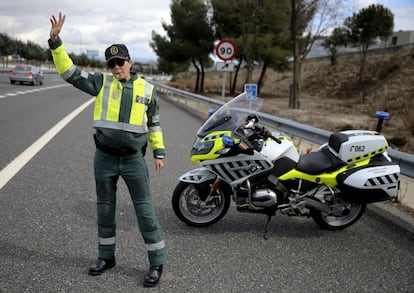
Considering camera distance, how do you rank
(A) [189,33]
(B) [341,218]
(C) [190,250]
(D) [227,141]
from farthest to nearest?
(A) [189,33], (B) [341,218], (D) [227,141], (C) [190,250]

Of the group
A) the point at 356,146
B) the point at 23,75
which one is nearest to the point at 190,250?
the point at 356,146

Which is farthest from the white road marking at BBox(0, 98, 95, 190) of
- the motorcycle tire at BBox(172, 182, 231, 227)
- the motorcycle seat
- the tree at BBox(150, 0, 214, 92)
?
the tree at BBox(150, 0, 214, 92)

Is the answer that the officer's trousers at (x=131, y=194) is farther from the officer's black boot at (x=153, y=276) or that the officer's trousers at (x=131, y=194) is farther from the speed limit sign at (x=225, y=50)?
the speed limit sign at (x=225, y=50)

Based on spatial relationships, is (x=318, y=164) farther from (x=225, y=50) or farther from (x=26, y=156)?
(x=225, y=50)

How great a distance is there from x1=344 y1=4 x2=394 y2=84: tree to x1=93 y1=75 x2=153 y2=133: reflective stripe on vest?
4681 centimetres

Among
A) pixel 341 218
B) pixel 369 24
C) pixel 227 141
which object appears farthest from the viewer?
pixel 369 24

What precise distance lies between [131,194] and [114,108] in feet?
2.39

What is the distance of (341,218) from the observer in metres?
4.52

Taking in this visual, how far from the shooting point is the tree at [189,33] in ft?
124

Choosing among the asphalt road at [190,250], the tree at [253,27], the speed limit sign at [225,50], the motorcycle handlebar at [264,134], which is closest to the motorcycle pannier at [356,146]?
the motorcycle handlebar at [264,134]

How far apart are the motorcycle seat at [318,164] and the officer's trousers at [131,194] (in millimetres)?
1716

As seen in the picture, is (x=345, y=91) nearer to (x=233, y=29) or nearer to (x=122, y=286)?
(x=233, y=29)

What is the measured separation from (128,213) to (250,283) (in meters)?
1.89

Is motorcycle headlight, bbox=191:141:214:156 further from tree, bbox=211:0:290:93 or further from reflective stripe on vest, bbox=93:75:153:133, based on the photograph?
tree, bbox=211:0:290:93
